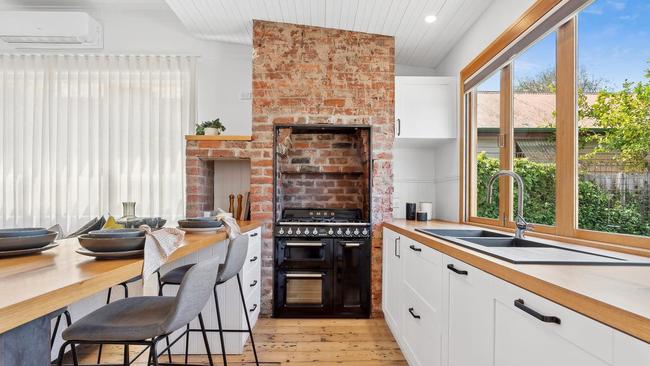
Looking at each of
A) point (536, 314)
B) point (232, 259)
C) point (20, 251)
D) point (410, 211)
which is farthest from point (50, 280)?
point (410, 211)

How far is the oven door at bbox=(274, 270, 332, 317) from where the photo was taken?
3283 mm

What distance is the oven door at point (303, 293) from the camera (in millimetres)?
3283

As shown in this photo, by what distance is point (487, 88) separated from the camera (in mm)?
2947

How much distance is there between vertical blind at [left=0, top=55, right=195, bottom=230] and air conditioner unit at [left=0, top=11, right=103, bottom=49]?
421 millimetres

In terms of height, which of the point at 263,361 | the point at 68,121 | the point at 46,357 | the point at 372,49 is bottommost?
the point at 263,361

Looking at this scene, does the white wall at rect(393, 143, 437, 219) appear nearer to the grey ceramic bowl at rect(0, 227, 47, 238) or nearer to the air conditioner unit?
the grey ceramic bowl at rect(0, 227, 47, 238)

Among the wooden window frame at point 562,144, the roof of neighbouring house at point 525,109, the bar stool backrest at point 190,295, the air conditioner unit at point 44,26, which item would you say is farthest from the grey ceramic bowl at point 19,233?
the air conditioner unit at point 44,26

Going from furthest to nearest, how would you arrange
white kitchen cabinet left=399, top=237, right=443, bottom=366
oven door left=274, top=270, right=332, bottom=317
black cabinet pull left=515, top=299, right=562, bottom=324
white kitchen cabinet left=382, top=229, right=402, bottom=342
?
oven door left=274, top=270, right=332, bottom=317 < white kitchen cabinet left=382, top=229, right=402, bottom=342 < white kitchen cabinet left=399, top=237, right=443, bottom=366 < black cabinet pull left=515, top=299, right=562, bottom=324

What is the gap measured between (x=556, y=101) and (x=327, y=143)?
221 cm

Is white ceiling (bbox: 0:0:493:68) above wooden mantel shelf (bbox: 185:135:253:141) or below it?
above

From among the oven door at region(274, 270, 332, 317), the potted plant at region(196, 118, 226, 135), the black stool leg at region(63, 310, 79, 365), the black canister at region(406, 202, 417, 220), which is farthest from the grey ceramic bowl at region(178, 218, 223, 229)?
the black canister at region(406, 202, 417, 220)

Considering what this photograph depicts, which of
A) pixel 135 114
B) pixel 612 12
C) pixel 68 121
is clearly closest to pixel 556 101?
pixel 612 12

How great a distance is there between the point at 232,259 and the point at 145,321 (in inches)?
26.9

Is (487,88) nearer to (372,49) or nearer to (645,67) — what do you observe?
(372,49)
